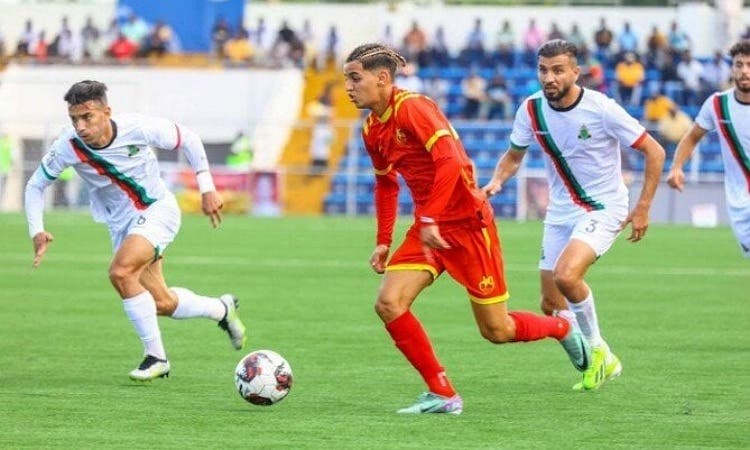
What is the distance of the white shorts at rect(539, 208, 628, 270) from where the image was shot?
10539mm

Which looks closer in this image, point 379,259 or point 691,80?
point 379,259

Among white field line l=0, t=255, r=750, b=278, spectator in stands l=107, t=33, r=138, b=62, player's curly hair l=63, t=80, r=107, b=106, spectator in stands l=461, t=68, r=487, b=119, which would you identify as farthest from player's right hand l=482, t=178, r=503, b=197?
spectator in stands l=107, t=33, r=138, b=62

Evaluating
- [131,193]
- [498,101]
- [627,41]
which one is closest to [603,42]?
[627,41]

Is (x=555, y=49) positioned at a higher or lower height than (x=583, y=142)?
higher

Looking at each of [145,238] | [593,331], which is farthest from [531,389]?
[145,238]

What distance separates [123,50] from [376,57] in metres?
31.0

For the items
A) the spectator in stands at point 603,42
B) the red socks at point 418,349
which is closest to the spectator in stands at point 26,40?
the spectator in stands at point 603,42

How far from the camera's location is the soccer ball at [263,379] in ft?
30.3

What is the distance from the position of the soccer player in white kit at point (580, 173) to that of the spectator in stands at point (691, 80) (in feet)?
83.3

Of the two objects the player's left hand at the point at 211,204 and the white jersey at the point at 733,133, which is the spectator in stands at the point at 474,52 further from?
the player's left hand at the point at 211,204

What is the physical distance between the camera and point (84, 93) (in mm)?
10359

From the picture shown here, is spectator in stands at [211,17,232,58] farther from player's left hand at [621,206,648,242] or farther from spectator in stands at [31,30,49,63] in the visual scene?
player's left hand at [621,206,648,242]

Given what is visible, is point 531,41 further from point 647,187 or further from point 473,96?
point 647,187

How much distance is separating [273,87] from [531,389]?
92.3ft
